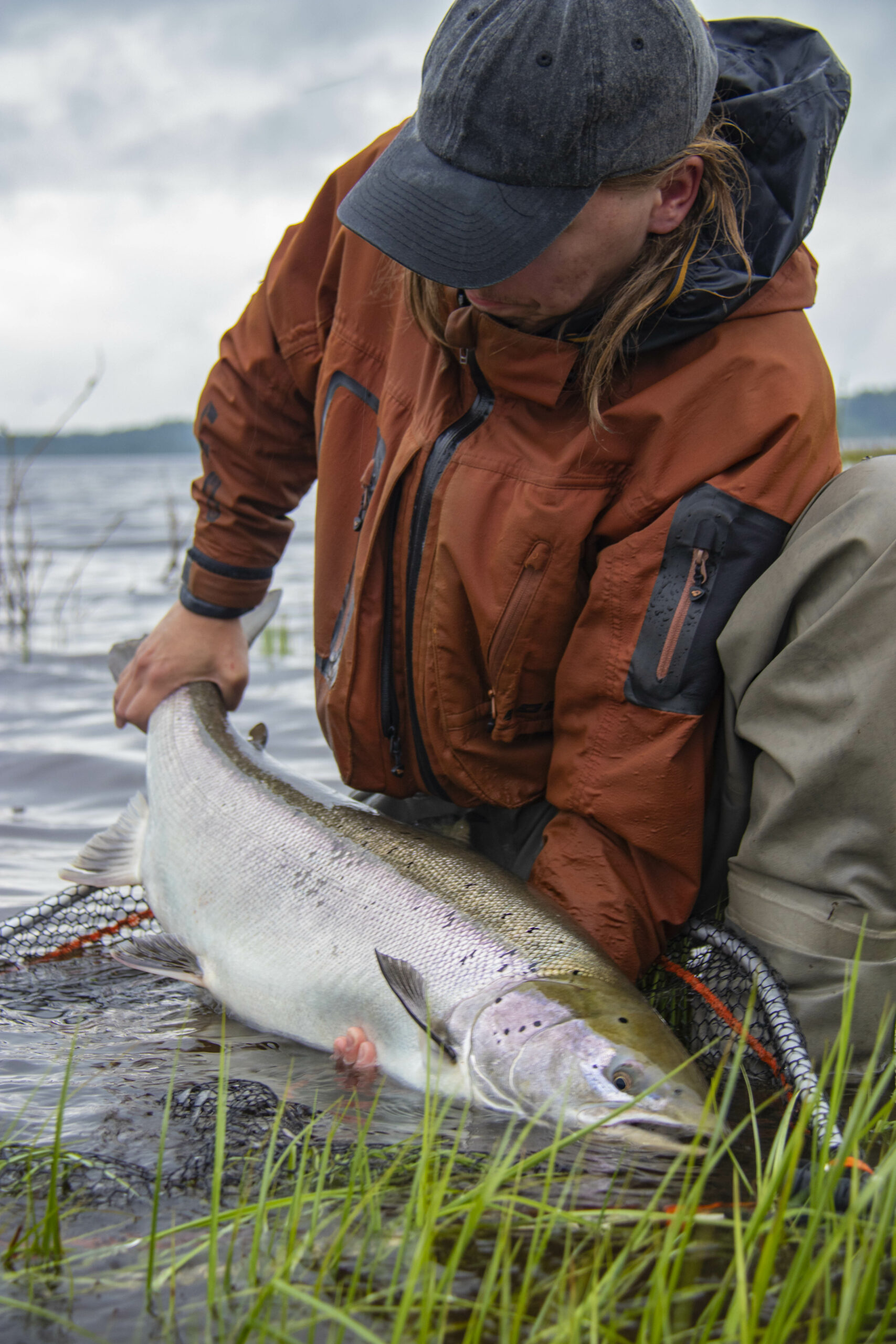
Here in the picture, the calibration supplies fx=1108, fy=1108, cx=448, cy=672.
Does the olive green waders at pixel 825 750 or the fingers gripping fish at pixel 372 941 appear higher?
the olive green waders at pixel 825 750

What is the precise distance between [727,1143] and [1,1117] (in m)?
1.51

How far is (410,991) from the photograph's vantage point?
2.47 m

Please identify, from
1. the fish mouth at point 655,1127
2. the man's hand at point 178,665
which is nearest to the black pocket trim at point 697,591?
the fish mouth at point 655,1127

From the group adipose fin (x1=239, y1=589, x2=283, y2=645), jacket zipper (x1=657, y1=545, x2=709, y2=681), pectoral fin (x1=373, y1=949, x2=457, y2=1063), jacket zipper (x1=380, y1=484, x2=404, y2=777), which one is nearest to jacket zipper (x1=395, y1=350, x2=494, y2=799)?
jacket zipper (x1=380, y1=484, x2=404, y2=777)

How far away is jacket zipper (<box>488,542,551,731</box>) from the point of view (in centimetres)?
278

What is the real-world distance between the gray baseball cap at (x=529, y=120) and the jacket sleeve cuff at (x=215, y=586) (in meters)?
1.50

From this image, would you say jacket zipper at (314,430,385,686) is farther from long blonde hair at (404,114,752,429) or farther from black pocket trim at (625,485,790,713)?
black pocket trim at (625,485,790,713)

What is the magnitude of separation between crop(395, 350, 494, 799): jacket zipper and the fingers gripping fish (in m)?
0.39

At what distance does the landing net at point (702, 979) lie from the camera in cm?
234

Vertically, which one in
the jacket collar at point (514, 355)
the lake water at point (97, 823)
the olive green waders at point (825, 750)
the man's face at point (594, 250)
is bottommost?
the lake water at point (97, 823)

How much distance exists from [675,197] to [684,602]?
3.12 feet

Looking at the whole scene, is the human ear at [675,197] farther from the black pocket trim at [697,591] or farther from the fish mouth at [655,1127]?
the fish mouth at [655,1127]

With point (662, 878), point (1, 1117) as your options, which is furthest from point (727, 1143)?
point (1, 1117)

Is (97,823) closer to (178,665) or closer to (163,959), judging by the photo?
(178,665)
